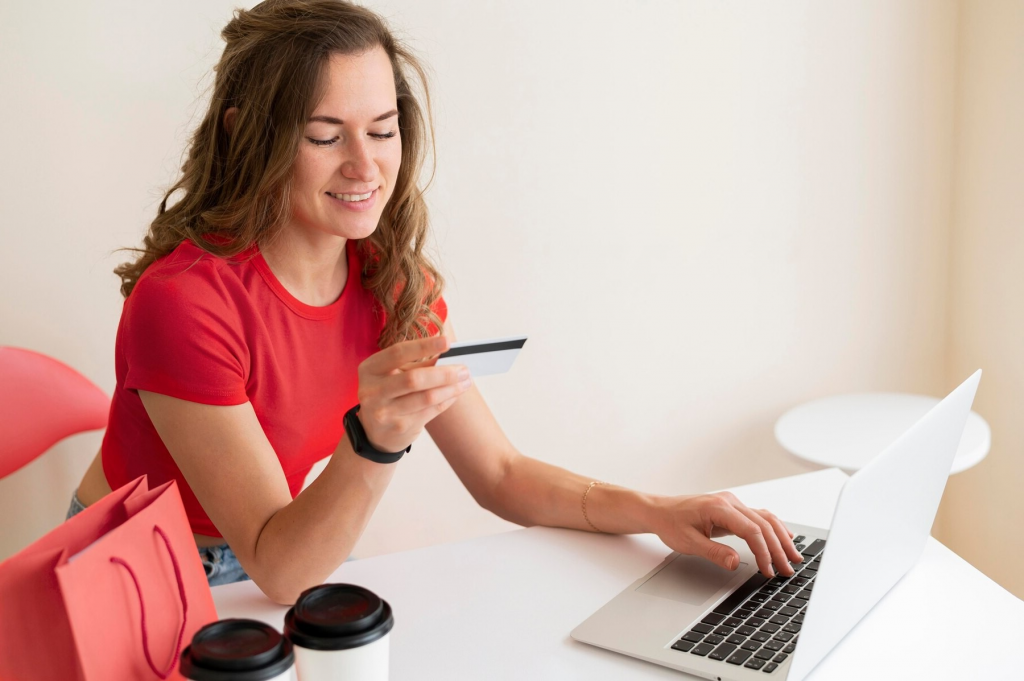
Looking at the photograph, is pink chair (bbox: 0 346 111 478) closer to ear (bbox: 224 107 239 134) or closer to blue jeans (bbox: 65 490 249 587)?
blue jeans (bbox: 65 490 249 587)

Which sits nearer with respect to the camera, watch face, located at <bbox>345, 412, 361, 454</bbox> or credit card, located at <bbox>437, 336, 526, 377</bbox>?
credit card, located at <bbox>437, 336, 526, 377</bbox>

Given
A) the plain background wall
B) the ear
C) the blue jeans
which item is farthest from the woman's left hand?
the plain background wall

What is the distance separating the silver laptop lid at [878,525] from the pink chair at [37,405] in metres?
1.22

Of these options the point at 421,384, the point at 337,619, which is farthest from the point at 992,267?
the point at 337,619

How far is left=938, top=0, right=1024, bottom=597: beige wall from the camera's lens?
215 cm

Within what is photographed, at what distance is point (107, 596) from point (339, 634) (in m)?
0.21

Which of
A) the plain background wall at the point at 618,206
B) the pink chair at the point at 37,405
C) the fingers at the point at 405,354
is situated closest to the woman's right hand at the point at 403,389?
the fingers at the point at 405,354

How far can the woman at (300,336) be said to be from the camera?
3.32 feet

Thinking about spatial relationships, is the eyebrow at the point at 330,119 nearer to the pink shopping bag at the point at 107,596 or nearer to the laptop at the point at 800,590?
the pink shopping bag at the point at 107,596

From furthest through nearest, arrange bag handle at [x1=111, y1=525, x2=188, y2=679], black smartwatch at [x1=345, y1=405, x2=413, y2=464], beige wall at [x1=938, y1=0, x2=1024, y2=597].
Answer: beige wall at [x1=938, y1=0, x2=1024, y2=597] → black smartwatch at [x1=345, y1=405, x2=413, y2=464] → bag handle at [x1=111, y1=525, x2=188, y2=679]

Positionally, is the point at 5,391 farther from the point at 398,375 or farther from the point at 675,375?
the point at 675,375

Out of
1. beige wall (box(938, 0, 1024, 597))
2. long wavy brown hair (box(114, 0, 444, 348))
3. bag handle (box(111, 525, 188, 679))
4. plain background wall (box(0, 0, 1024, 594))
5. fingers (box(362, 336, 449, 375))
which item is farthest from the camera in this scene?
beige wall (box(938, 0, 1024, 597))

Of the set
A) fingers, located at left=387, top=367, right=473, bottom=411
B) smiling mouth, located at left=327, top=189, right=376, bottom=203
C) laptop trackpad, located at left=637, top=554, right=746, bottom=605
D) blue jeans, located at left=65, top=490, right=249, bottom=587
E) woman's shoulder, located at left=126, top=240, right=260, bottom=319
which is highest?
smiling mouth, located at left=327, top=189, right=376, bottom=203

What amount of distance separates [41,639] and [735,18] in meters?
1.98
